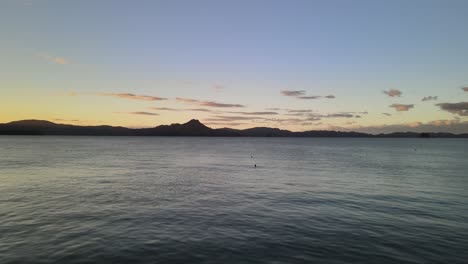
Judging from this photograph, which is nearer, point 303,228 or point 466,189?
point 303,228

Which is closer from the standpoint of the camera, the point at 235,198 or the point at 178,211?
the point at 178,211

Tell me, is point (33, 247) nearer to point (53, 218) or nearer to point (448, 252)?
point (53, 218)

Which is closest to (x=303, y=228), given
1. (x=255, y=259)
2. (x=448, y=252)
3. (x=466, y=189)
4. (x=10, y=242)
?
(x=255, y=259)

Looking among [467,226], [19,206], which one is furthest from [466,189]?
[19,206]

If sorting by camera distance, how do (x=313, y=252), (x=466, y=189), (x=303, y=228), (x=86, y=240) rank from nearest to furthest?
1. (x=313, y=252)
2. (x=86, y=240)
3. (x=303, y=228)
4. (x=466, y=189)

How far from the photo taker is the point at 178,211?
28.3m

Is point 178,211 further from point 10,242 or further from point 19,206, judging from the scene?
point 19,206

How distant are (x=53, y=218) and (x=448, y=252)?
91.1 feet

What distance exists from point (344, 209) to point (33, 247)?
970 inches

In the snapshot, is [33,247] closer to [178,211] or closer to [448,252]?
[178,211]

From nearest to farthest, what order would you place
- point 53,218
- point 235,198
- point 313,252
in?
point 313,252, point 53,218, point 235,198

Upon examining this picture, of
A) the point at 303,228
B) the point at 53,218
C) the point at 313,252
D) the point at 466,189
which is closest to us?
the point at 313,252

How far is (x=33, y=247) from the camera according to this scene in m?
18.6

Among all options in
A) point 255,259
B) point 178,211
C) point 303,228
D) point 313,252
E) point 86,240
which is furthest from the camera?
point 178,211
